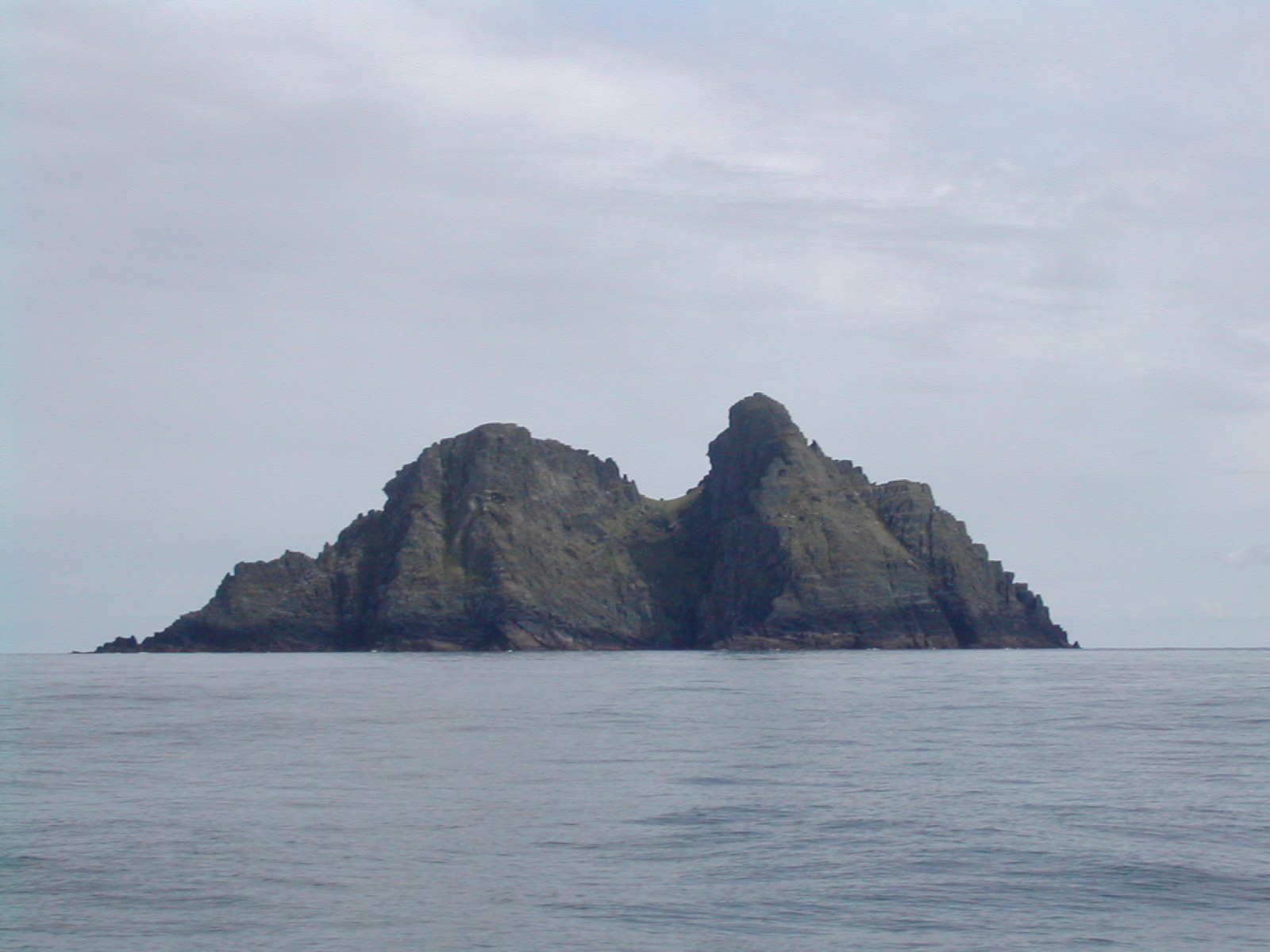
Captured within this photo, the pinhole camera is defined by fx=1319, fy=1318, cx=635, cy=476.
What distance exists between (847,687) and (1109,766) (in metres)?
54.3

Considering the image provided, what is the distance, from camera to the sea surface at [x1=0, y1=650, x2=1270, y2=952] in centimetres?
2358

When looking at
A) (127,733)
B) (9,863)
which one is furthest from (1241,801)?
(127,733)

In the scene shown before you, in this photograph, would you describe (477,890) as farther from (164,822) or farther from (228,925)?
(164,822)

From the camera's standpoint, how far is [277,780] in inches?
1631

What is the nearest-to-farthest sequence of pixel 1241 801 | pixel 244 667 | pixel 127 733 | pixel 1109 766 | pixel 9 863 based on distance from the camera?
pixel 9 863 → pixel 1241 801 → pixel 1109 766 → pixel 127 733 → pixel 244 667

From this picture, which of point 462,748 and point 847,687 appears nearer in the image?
point 462,748

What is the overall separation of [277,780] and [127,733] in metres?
21.3

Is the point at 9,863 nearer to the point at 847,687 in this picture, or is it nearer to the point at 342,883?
the point at 342,883

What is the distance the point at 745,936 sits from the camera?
75.2ft

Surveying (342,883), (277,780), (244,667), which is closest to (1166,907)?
(342,883)

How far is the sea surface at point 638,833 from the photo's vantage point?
23.6 meters

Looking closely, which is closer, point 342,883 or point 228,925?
point 228,925

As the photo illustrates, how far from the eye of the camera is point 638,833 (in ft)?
105

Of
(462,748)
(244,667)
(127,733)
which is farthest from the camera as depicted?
(244,667)
